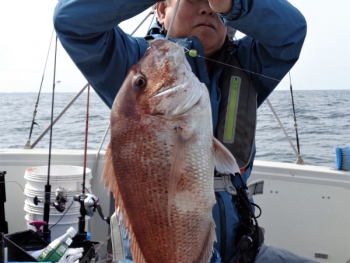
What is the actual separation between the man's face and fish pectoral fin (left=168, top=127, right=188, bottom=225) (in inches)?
37.2

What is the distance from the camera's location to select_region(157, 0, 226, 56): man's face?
83.6 inches

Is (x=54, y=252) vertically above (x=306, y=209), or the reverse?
(x=306, y=209)

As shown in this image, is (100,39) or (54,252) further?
(54,252)

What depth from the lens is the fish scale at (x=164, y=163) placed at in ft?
4.56

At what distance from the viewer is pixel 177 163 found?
4.54ft

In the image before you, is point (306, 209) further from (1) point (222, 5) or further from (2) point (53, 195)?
(1) point (222, 5)

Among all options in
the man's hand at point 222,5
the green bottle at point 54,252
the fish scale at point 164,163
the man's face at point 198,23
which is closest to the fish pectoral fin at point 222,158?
the fish scale at point 164,163

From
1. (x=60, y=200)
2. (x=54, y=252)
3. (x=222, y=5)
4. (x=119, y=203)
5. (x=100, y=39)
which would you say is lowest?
(x=54, y=252)

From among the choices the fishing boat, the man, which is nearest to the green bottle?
the fishing boat

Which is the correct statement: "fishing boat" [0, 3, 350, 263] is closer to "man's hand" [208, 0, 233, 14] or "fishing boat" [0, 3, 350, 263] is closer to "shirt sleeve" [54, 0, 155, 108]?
"shirt sleeve" [54, 0, 155, 108]

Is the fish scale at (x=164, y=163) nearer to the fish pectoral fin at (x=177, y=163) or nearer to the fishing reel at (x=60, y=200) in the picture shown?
the fish pectoral fin at (x=177, y=163)

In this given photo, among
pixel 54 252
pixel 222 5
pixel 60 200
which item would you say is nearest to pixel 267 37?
pixel 222 5

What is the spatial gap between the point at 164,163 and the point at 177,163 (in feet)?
0.14

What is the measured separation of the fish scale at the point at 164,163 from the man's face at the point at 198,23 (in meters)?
0.76
